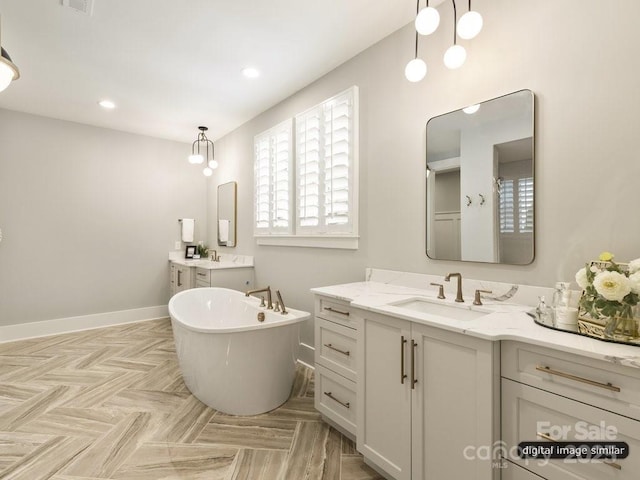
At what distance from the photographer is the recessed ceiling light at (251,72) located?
290 centimetres

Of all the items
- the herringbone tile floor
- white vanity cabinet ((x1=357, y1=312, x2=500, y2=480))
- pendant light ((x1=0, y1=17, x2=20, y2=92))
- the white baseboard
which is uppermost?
pendant light ((x1=0, y1=17, x2=20, y2=92))

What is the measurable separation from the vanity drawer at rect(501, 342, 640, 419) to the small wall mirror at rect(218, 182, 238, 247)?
3.84 metres

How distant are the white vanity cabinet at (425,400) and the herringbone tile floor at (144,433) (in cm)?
33

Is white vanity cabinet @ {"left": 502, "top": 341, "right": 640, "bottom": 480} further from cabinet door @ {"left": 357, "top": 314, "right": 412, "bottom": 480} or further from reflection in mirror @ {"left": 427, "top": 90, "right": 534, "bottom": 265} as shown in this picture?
reflection in mirror @ {"left": 427, "top": 90, "right": 534, "bottom": 265}

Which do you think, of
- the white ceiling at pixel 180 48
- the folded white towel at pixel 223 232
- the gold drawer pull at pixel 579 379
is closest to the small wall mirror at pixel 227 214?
the folded white towel at pixel 223 232

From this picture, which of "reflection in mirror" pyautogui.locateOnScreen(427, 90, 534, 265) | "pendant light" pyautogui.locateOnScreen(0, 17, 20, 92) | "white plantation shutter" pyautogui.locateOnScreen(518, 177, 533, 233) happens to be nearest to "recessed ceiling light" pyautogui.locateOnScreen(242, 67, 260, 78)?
"reflection in mirror" pyautogui.locateOnScreen(427, 90, 534, 265)

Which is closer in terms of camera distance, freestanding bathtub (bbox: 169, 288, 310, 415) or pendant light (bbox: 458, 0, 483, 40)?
pendant light (bbox: 458, 0, 483, 40)

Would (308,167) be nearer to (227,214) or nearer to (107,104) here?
(227,214)

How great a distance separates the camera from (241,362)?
2.26 m

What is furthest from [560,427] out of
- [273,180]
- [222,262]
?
[222,262]

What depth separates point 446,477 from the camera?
1378 mm

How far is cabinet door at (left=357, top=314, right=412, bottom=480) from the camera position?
1543 mm

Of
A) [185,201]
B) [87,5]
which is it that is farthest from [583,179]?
[185,201]

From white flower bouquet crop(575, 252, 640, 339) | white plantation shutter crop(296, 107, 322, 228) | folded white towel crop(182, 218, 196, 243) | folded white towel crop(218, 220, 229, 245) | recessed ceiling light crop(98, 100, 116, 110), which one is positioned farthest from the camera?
folded white towel crop(182, 218, 196, 243)
